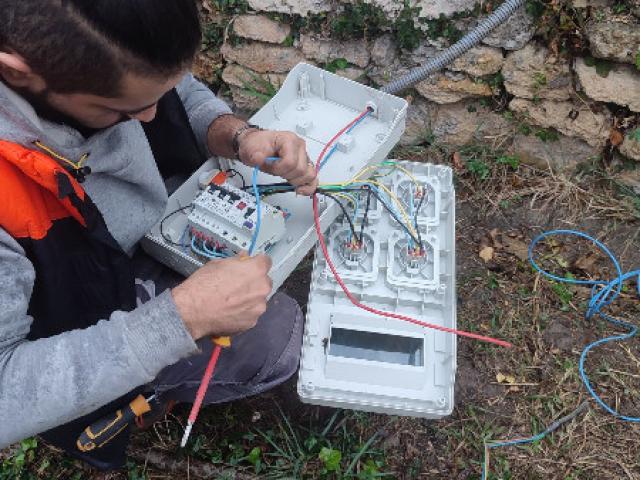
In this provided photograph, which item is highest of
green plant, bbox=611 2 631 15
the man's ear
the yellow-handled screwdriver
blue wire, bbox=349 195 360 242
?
the man's ear

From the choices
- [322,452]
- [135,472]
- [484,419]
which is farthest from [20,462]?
[484,419]

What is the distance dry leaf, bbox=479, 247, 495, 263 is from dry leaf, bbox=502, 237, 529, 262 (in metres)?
0.07

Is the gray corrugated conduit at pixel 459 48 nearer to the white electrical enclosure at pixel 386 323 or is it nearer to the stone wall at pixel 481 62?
the stone wall at pixel 481 62

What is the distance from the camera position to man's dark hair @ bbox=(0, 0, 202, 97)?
94 cm

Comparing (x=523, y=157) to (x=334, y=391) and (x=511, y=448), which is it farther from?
(x=334, y=391)

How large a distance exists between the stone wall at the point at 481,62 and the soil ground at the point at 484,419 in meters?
0.49

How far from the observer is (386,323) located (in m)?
1.82

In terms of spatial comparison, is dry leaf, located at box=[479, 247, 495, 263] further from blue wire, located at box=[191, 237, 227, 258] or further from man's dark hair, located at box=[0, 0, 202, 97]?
man's dark hair, located at box=[0, 0, 202, 97]

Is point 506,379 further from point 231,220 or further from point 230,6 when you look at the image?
point 230,6

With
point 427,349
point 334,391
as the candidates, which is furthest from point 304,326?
point 427,349

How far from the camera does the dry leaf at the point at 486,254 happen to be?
7.99 ft

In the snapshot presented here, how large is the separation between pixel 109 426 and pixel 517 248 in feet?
5.58

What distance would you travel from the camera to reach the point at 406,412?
168cm

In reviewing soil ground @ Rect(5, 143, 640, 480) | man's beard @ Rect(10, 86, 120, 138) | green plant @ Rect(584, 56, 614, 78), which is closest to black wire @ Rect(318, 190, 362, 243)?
soil ground @ Rect(5, 143, 640, 480)
